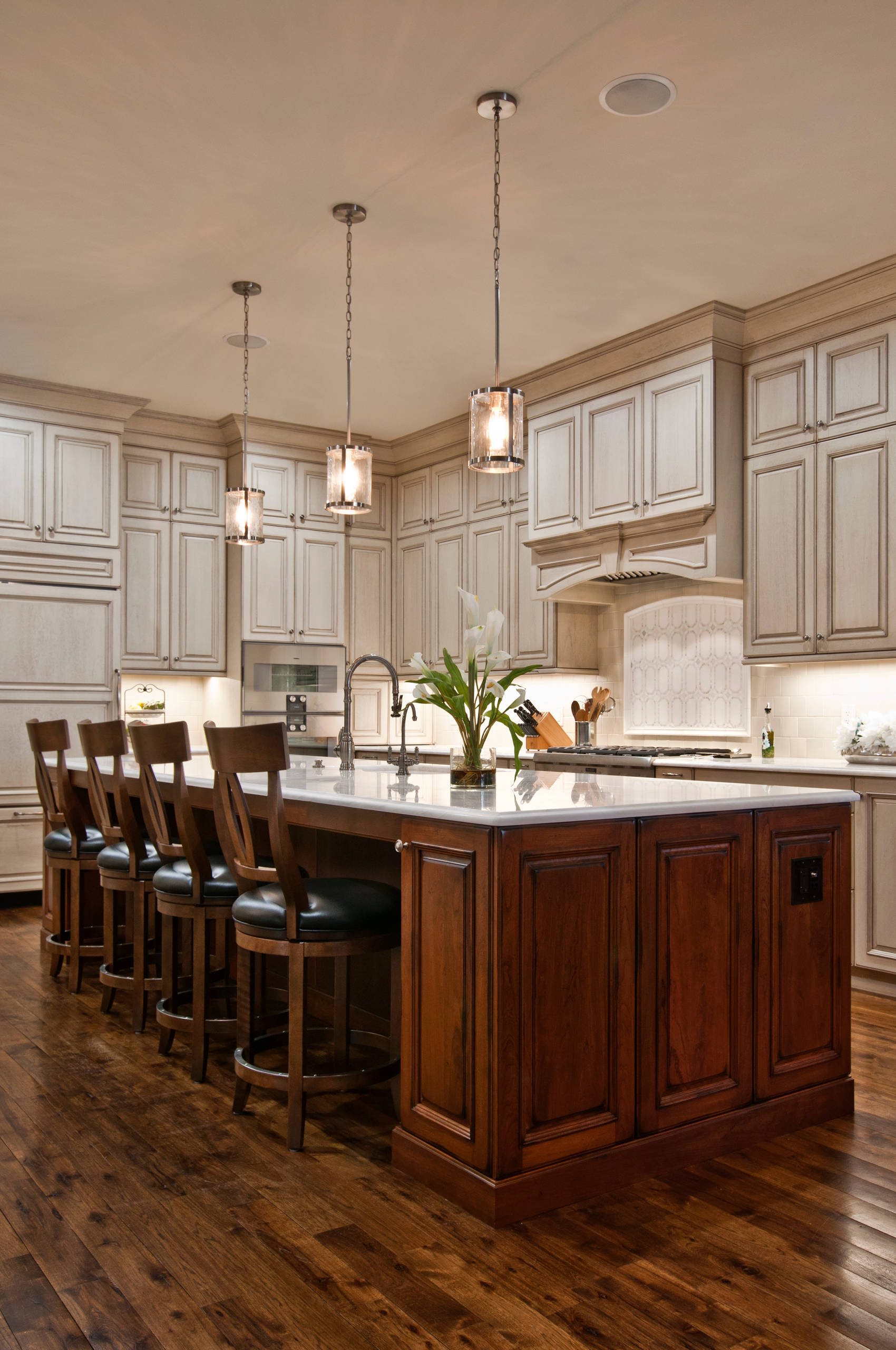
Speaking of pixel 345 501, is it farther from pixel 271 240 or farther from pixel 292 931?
pixel 292 931

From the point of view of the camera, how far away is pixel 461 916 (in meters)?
2.15

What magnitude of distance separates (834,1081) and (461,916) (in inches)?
49.2

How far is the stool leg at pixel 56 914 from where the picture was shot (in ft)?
13.5

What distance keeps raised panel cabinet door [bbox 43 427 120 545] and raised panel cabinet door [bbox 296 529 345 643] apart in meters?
1.21

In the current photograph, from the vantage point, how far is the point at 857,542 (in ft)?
14.0

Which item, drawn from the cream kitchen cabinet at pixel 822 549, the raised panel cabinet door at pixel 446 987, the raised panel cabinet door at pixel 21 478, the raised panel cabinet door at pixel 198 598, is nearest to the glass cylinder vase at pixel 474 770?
the raised panel cabinet door at pixel 446 987

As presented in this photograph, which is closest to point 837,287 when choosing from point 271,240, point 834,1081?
point 271,240

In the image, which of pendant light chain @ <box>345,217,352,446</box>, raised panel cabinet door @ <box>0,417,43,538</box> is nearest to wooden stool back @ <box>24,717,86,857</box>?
pendant light chain @ <box>345,217,352,446</box>

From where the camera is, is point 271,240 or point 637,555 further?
point 637,555

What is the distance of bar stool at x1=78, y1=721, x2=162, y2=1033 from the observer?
3.36 meters

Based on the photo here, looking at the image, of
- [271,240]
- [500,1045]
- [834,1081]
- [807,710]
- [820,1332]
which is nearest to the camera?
[820,1332]

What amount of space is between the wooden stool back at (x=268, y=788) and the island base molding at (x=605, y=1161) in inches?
23.1

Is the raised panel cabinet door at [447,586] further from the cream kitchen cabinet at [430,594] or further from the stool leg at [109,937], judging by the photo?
the stool leg at [109,937]

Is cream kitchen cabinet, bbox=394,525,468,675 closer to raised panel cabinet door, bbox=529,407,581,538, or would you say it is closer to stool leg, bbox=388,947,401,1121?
raised panel cabinet door, bbox=529,407,581,538
